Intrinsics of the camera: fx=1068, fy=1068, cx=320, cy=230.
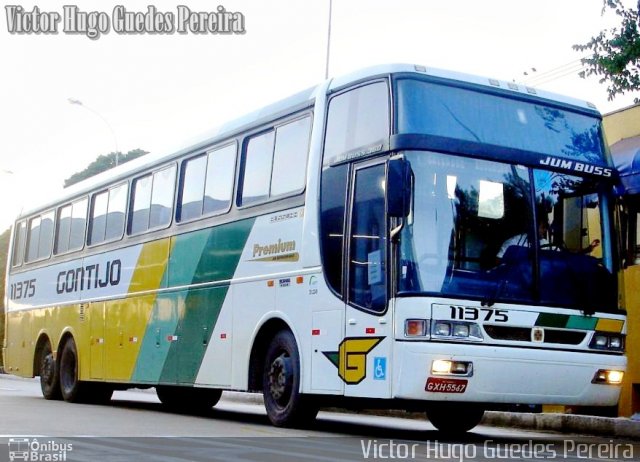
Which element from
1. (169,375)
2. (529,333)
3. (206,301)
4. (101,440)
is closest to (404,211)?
(529,333)

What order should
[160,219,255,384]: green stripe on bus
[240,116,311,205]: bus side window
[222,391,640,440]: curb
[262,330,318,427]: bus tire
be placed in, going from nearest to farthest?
[262,330,318,427]: bus tire, [240,116,311,205]: bus side window, [222,391,640,440]: curb, [160,219,255,384]: green stripe on bus

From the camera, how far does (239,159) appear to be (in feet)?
45.4

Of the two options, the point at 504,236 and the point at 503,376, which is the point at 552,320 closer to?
the point at 503,376

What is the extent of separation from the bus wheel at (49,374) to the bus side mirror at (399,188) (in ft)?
37.8

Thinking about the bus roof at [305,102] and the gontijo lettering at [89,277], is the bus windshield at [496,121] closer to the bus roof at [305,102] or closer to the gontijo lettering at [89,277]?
the bus roof at [305,102]

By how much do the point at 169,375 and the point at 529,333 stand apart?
6391 millimetres

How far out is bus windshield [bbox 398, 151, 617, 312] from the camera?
10.3 meters

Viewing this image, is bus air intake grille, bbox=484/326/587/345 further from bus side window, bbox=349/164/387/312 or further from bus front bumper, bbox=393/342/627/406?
bus side window, bbox=349/164/387/312

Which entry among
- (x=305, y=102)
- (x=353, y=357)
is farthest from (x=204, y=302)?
(x=353, y=357)

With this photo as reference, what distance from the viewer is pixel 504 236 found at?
35.0ft

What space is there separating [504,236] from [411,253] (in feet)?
3.55

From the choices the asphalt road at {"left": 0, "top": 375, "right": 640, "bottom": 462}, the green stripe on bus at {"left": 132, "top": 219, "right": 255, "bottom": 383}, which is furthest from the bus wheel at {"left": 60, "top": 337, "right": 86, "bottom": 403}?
the asphalt road at {"left": 0, "top": 375, "right": 640, "bottom": 462}

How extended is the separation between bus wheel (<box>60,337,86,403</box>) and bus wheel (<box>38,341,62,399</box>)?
0.24 m

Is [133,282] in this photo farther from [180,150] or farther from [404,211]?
[404,211]
